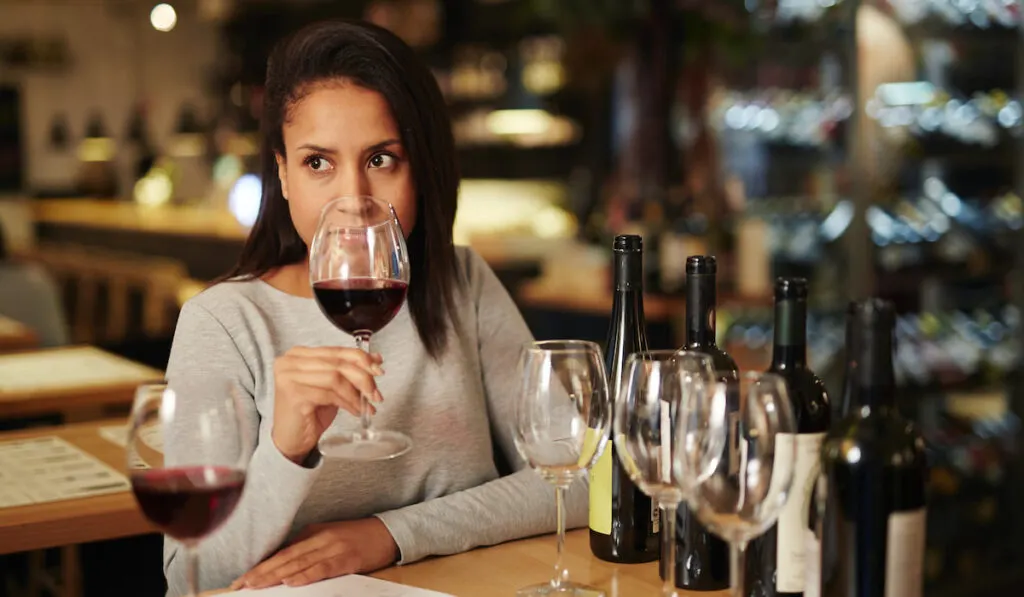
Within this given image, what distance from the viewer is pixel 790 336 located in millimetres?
1186

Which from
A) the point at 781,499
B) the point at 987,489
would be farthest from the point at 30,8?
the point at 781,499

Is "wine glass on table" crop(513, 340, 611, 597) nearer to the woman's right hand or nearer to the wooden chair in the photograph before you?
the woman's right hand

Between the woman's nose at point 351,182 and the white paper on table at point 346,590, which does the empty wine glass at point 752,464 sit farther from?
Answer: the woman's nose at point 351,182

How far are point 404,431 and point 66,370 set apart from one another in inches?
67.9

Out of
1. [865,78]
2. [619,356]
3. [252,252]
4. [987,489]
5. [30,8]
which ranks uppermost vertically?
[30,8]

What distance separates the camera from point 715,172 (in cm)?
525

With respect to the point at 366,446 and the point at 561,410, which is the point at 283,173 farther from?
the point at 561,410

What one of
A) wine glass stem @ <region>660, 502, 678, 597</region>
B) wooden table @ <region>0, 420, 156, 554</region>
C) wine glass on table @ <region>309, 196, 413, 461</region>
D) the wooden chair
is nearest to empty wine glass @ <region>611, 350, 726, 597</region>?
wine glass stem @ <region>660, 502, 678, 597</region>

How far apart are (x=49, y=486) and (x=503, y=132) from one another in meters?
6.74

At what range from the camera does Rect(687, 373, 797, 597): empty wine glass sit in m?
1.02

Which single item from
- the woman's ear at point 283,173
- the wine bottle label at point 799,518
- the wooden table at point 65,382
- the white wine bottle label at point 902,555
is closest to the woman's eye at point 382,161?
the woman's ear at point 283,173

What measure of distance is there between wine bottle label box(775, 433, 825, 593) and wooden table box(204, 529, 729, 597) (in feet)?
0.49

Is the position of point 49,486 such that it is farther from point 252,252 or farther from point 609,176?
point 609,176

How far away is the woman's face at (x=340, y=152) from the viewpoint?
1.58 m
